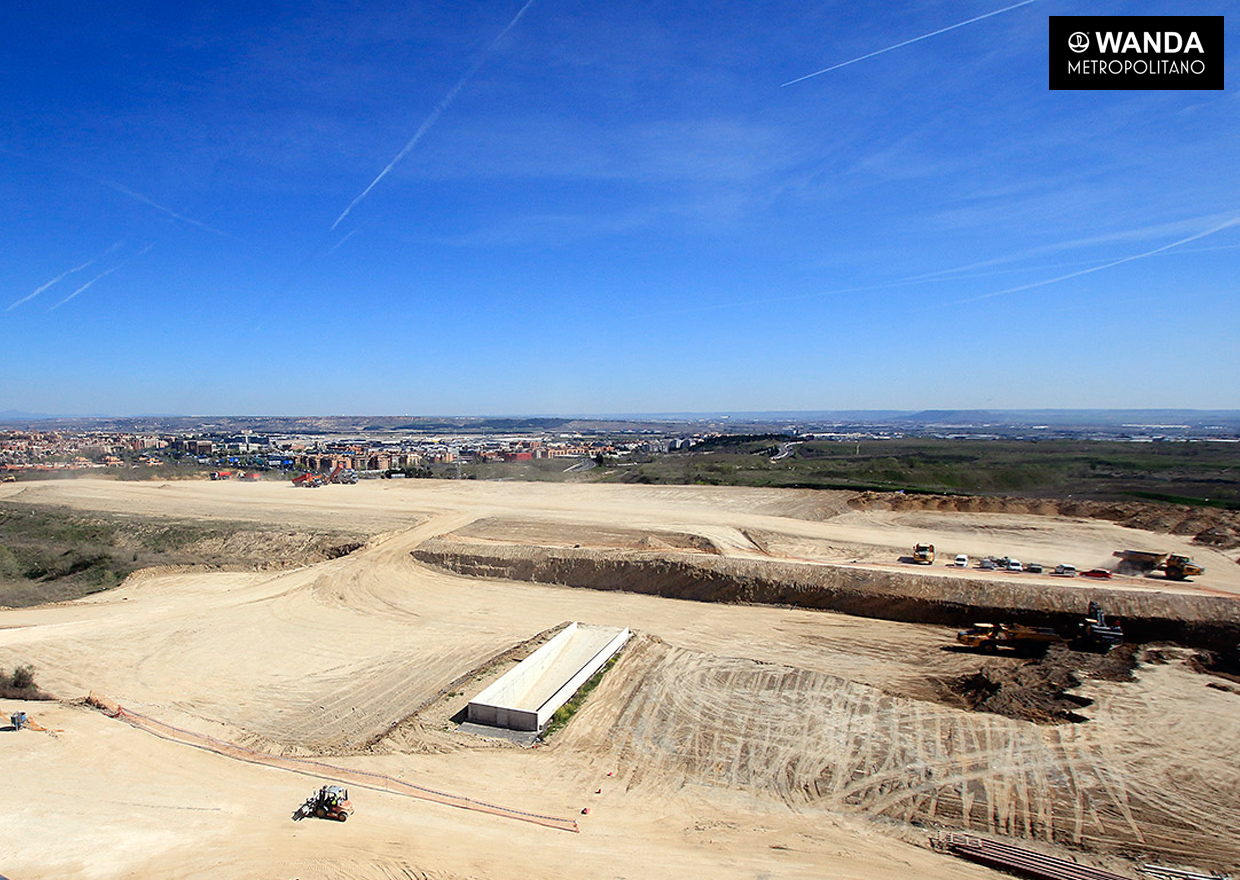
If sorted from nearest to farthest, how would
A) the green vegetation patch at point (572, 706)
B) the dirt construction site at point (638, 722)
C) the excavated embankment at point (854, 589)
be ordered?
the dirt construction site at point (638, 722) → the green vegetation patch at point (572, 706) → the excavated embankment at point (854, 589)

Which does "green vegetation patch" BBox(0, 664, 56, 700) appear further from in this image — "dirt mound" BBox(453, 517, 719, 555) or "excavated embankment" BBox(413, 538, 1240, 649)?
"dirt mound" BBox(453, 517, 719, 555)

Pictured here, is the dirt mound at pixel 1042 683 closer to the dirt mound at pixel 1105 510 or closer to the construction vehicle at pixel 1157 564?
the construction vehicle at pixel 1157 564

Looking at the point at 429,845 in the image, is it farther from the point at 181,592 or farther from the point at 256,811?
the point at 181,592

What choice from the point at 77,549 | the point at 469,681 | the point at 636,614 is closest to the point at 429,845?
the point at 469,681

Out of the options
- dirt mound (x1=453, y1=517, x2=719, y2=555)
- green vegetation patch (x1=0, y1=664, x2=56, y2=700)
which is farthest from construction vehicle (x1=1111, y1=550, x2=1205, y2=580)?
green vegetation patch (x1=0, y1=664, x2=56, y2=700)

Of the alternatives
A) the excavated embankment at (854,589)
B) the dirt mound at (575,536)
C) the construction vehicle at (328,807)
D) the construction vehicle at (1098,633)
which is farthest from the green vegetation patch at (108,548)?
the construction vehicle at (1098,633)

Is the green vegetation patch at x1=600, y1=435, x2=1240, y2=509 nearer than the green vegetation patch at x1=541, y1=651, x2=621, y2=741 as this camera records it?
No

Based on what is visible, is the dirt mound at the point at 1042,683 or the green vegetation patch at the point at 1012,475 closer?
the dirt mound at the point at 1042,683

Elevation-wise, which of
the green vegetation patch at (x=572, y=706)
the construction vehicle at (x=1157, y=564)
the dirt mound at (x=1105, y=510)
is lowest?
the green vegetation patch at (x=572, y=706)
